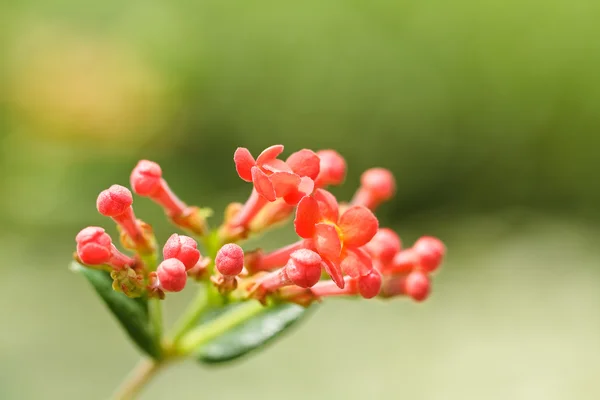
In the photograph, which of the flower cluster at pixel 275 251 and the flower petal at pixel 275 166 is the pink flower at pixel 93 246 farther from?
the flower petal at pixel 275 166

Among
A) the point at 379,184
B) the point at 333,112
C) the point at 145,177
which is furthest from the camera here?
the point at 333,112

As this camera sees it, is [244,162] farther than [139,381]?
No

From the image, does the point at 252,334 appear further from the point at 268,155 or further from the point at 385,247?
the point at 268,155

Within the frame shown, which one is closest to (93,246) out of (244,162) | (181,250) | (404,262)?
(181,250)

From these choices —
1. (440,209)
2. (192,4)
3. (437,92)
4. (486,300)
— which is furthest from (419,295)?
(192,4)

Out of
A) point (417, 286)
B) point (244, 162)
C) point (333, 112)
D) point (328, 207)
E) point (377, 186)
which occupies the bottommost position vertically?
point (333, 112)

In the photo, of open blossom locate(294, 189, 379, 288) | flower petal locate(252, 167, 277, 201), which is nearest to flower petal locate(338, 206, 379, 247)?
open blossom locate(294, 189, 379, 288)

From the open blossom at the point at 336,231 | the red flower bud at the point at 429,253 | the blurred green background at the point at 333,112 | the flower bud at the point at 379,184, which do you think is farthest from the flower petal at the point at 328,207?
the blurred green background at the point at 333,112

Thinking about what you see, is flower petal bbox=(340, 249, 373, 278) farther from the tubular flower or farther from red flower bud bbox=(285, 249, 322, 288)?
the tubular flower
